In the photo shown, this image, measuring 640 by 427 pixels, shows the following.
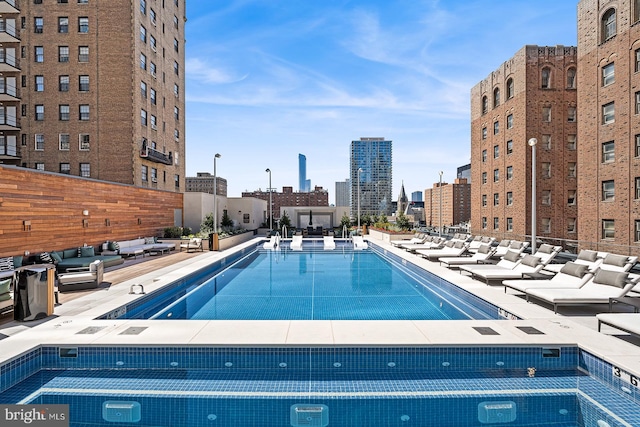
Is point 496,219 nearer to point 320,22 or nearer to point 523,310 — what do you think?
point 320,22

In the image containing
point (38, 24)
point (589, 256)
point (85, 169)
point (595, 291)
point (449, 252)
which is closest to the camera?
point (595, 291)

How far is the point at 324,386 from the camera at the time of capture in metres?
4.70

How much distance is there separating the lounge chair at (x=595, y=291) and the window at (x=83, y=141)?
81.9 feet

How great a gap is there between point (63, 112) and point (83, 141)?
7.03ft

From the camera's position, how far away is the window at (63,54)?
22.3 m

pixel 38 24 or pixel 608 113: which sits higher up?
pixel 38 24

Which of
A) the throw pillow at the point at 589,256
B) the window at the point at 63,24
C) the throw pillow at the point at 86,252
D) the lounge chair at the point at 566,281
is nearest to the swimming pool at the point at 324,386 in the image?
the lounge chair at the point at 566,281

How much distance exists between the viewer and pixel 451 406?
4344 mm

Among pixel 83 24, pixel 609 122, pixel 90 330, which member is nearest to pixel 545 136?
pixel 609 122

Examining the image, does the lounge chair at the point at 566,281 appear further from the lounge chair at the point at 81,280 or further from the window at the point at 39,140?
the window at the point at 39,140

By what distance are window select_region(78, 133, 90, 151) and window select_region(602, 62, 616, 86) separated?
1184 inches

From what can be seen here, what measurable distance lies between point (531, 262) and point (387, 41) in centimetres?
1356

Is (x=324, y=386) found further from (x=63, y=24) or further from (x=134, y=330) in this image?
(x=63, y=24)

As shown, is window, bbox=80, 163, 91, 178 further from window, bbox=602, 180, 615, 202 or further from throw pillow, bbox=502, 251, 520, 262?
window, bbox=602, 180, 615, 202
